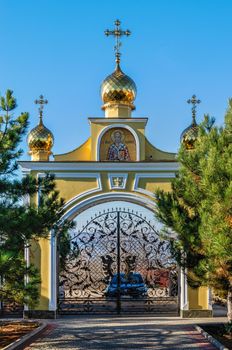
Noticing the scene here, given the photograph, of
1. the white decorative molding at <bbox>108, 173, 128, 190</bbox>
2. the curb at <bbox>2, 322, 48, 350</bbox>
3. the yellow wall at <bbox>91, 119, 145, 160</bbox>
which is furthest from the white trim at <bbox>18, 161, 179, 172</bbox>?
the curb at <bbox>2, 322, 48, 350</bbox>

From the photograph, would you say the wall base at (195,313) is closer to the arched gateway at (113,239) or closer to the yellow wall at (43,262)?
the arched gateway at (113,239)

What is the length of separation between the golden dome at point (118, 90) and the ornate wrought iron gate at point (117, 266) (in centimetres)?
243

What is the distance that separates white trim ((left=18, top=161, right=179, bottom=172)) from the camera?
10070 millimetres

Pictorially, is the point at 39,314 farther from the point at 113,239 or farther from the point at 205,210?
the point at 205,210

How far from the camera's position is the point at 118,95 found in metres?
11.2

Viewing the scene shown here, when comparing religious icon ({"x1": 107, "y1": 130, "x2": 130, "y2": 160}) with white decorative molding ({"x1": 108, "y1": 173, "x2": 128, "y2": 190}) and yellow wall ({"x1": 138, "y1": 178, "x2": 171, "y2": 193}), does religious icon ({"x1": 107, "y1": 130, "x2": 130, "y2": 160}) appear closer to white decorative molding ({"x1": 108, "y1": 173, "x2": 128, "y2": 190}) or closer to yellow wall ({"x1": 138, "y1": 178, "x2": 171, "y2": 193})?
white decorative molding ({"x1": 108, "y1": 173, "x2": 128, "y2": 190})

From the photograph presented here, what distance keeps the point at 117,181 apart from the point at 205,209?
338 cm

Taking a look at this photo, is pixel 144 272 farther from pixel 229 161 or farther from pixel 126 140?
pixel 229 161

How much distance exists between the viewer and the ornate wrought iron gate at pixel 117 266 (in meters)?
10.4

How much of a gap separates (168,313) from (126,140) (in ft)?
11.4

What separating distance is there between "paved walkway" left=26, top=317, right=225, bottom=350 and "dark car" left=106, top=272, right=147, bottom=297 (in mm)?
639

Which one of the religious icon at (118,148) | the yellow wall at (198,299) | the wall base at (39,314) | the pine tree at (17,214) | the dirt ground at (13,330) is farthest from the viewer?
the religious icon at (118,148)

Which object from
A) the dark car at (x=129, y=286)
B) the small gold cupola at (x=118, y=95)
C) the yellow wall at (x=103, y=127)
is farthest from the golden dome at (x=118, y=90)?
the dark car at (x=129, y=286)

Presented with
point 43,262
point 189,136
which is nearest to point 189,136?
point 189,136
